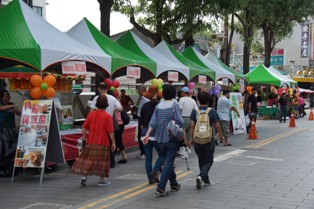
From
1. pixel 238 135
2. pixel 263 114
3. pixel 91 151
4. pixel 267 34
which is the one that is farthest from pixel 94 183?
pixel 267 34

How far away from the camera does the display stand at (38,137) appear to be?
8766 mm

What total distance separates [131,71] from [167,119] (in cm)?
620

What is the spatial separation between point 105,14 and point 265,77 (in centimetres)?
1637

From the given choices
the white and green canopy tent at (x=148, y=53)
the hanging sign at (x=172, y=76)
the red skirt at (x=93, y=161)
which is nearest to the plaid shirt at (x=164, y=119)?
the red skirt at (x=93, y=161)

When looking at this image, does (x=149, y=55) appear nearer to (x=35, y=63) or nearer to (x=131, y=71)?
(x=131, y=71)

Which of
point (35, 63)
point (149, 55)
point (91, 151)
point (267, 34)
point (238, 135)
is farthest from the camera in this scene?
point (267, 34)

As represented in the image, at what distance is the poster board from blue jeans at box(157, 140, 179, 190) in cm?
1064

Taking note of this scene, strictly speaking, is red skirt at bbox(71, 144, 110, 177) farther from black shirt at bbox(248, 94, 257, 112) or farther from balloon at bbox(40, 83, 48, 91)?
black shirt at bbox(248, 94, 257, 112)

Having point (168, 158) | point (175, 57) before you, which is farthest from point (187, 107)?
point (175, 57)

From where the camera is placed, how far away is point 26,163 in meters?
8.75

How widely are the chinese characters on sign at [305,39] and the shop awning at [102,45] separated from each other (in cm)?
3948

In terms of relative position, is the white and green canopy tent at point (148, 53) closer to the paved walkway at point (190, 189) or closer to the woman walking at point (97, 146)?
the paved walkway at point (190, 189)

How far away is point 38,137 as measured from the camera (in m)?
8.86

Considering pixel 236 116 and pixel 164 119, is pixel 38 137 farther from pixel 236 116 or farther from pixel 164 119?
pixel 236 116
